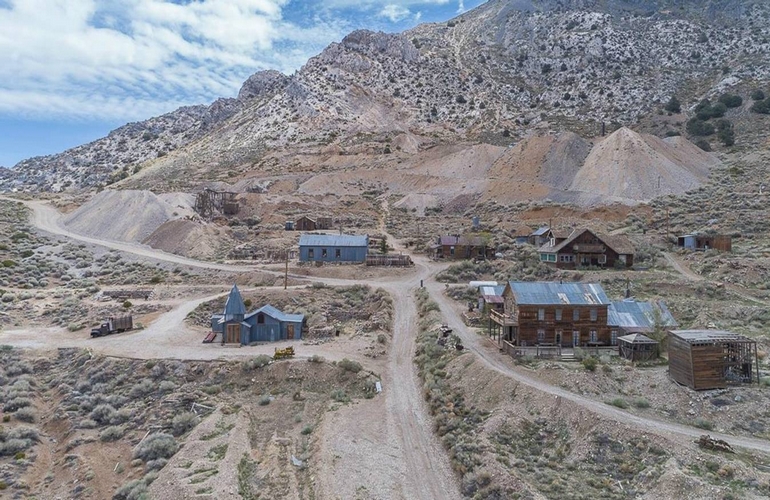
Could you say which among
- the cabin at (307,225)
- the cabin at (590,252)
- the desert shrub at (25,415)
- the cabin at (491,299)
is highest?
the cabin at (307,225)

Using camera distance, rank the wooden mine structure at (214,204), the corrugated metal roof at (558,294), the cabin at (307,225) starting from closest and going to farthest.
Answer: the corrugated metal roof at (558,294) → the cabin at (307,225) → the wooden mine structure at (214,204)

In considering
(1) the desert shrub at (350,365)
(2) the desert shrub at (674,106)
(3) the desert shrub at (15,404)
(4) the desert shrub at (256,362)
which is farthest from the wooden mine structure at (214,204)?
(2) the desert shrub at (674,106)

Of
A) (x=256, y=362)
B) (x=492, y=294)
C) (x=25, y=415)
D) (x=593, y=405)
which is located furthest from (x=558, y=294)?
(x=25, y=415)

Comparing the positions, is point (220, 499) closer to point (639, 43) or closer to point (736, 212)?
point (736, 212)

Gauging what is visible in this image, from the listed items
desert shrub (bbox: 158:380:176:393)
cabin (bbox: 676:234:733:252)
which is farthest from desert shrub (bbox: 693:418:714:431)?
cabin (bbox: 676:234:733:252)

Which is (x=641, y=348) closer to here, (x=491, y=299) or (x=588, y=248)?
(x=491, y=299)

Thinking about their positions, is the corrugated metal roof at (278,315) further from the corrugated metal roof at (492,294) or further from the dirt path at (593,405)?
the corrugated metal roof at (492,294)
